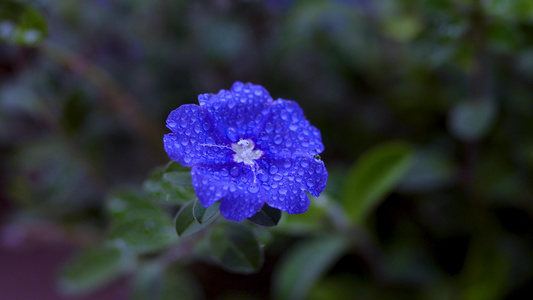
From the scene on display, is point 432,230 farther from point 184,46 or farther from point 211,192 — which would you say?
point 211,192

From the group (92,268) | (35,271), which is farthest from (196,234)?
(35,271)

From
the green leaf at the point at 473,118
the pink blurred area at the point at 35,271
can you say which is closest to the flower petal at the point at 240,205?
the green leaf at the point at 473,118

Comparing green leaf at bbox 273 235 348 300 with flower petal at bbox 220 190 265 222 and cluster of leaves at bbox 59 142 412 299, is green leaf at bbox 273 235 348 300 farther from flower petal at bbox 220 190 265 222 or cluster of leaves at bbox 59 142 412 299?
flower petal at bbox 220 190 265 222

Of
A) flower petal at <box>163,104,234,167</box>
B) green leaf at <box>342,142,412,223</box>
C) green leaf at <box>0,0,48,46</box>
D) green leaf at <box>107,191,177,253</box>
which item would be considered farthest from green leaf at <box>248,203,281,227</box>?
green leaf at <box>0,0,48,46</box>

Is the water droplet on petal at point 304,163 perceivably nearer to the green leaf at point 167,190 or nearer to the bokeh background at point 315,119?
the green leaf at point 167,190

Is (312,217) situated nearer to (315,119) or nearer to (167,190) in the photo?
(167,190)

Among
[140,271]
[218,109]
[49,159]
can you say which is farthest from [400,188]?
[49,159]
